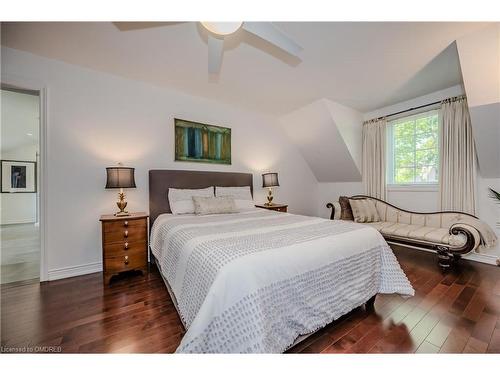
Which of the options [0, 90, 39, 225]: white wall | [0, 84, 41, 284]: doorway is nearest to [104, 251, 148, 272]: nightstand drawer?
[0, 84, 41, 284]: doorway

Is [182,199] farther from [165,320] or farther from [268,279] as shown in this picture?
[268,279]

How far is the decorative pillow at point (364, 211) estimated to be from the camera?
3610mm

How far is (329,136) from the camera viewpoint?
394 centimetres

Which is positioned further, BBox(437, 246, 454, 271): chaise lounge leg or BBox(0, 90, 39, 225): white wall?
BBox(0, 90, 39, 225): white wall

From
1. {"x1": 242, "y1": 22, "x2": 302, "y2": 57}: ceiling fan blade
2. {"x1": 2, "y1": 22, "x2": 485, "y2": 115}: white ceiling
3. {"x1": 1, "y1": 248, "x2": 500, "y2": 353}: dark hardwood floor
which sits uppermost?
{"x1": 2, "y1": 22, "x2": 485, "y2": 115}: white ceiling

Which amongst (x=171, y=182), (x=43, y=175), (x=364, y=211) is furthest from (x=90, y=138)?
(x=364, y=211)

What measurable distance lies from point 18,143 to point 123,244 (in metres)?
5.80

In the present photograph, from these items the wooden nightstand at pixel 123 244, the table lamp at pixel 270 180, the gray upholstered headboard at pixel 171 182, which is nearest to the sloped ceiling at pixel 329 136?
the table lamp at pixel 270 180

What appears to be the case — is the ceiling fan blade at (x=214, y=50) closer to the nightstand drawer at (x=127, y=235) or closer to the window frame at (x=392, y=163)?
the nightstand drawer at (x=127, y=235)

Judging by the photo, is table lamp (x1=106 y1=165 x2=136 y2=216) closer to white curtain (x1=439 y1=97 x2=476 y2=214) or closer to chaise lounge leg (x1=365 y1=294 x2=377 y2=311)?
chaise lounge leg (x1=365 y1=294 x2=377 y2=311)

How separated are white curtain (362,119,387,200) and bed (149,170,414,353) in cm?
250

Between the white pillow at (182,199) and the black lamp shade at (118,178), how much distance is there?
21.8 inches

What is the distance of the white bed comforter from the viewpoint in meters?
1.03

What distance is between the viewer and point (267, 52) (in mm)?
2240
